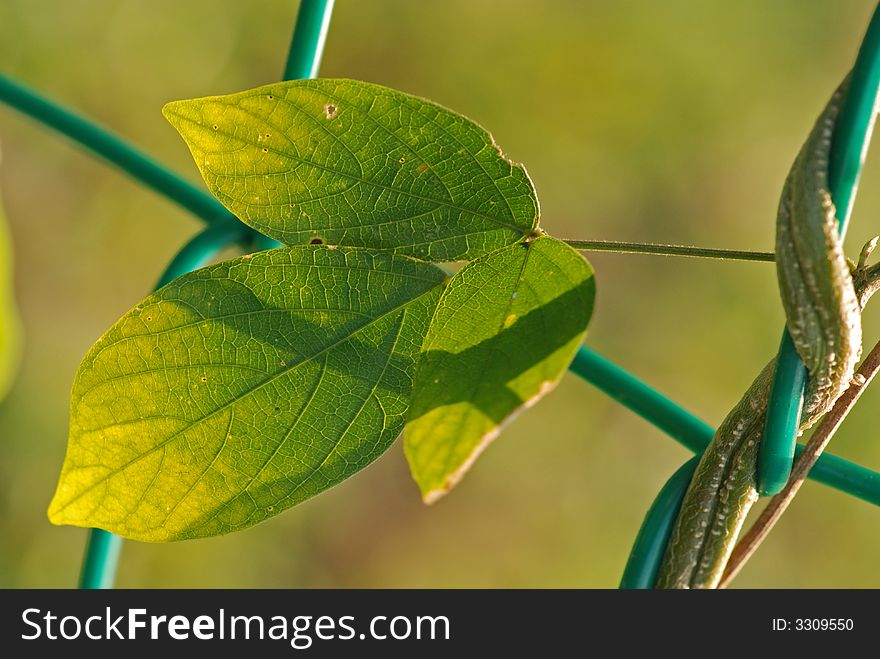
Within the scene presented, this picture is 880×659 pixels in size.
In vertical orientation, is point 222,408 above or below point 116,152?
below

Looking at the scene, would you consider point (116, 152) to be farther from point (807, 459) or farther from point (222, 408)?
point (807, 459)

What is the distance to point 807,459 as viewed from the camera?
0.32 meters

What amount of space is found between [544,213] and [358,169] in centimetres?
136

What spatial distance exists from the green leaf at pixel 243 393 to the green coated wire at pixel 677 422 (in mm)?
139

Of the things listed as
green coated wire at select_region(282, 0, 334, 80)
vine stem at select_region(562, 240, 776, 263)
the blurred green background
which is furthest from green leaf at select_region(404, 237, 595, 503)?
the blurred green background

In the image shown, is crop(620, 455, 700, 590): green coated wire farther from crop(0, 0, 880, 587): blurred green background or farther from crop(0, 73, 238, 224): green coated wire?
crop(0, 0, 880, 587): blurred green background

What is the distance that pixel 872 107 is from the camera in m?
0.25

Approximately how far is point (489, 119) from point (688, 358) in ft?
1.85

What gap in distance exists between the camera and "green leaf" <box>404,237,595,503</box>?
0.83ft

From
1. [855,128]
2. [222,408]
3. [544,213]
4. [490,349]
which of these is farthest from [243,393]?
[544,213]

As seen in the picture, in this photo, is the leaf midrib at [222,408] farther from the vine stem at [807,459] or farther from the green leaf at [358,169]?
the vine stem at [807,459]

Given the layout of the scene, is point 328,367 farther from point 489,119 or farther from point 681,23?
point 681,23

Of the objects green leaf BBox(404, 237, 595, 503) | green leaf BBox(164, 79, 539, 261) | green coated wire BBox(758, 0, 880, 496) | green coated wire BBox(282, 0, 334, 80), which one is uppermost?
green coated wire BBox(282, 0, 334, 80)

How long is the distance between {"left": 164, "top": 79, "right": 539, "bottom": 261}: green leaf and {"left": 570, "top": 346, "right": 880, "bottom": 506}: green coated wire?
0.14 m
